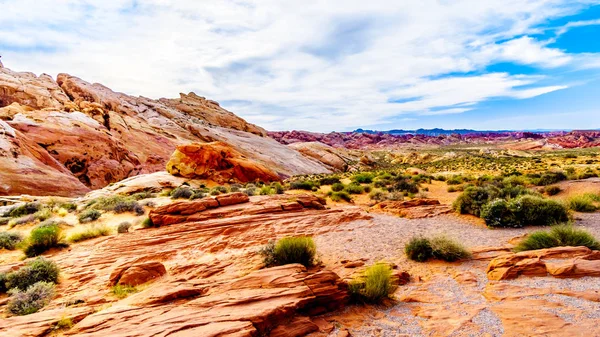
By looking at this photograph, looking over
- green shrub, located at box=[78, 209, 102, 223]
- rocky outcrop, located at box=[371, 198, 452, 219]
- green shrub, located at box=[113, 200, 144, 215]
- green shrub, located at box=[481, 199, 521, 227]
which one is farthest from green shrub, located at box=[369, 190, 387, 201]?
green shrub, located at box=[78, 209, 102, 223]

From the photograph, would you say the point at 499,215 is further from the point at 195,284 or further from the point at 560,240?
the point at 195,284

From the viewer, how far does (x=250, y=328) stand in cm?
418

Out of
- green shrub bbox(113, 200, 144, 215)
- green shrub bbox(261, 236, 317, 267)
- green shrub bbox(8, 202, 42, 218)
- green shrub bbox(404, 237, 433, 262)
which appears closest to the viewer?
green shrub bbox(261, 236, 317, 267)

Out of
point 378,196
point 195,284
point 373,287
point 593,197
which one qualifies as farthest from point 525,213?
point 195,284

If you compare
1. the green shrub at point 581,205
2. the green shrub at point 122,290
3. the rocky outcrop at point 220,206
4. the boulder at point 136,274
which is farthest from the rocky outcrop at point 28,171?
the green shrub at point 581,205

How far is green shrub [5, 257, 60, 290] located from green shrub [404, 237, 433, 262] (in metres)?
9.46

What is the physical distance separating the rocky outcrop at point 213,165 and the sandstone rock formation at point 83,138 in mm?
8162

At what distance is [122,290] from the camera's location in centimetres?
682

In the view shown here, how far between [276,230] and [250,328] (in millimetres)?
7242

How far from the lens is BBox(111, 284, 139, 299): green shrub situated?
6.65 meters

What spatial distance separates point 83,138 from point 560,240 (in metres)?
38.8

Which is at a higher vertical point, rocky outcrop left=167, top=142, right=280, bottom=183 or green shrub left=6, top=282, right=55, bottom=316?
rocky outcrop left=167, top=142, right=280, bottom=183

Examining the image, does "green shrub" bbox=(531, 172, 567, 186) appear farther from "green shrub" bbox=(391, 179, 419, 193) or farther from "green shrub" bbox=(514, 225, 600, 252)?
"green shrub" bbox=(514, 225, 600, 252)

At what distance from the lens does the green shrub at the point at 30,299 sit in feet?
19.9
